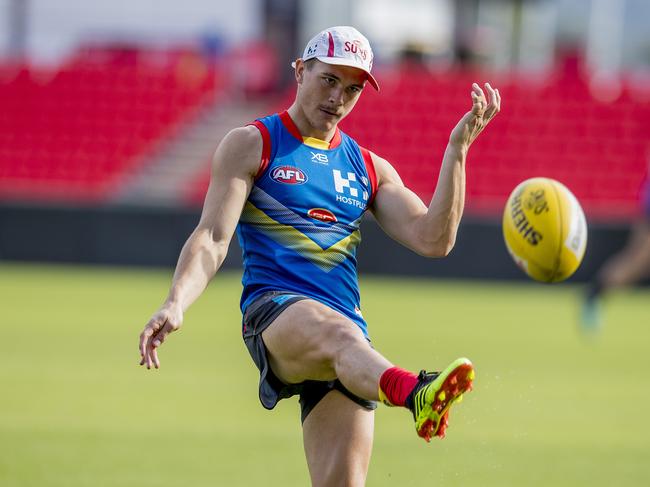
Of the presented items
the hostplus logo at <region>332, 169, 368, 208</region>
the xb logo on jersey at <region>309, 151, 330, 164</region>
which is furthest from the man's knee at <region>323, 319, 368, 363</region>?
the xb logo on jersey at <region>309, 151, 330, 164</region>

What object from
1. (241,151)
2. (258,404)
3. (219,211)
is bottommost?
(258,404)

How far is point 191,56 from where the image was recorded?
29531 millimetres

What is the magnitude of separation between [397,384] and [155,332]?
100 centimetres

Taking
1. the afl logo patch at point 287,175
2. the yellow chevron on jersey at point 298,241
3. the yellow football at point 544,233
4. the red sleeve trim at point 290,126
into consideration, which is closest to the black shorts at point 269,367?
the yellow chevron on jersey at point 298,241

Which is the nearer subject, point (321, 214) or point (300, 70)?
point (321, 214)

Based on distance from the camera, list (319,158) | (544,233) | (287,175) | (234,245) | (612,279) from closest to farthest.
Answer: (287,175), (319,158), (544,233), (612,279), (234,245)

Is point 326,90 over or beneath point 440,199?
over

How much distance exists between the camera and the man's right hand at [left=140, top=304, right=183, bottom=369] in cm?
482

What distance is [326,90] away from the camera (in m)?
5.51

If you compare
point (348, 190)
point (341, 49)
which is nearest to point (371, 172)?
point (348, 190)

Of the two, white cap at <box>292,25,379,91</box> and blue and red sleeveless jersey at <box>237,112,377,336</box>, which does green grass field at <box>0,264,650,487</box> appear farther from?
white cap at <box>292,25,379,91</box>

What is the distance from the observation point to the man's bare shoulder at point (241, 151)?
213 inches

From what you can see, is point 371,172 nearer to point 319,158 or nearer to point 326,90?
point 319,158

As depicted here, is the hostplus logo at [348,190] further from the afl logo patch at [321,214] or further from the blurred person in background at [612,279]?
the blurred person in background at [612,279]
